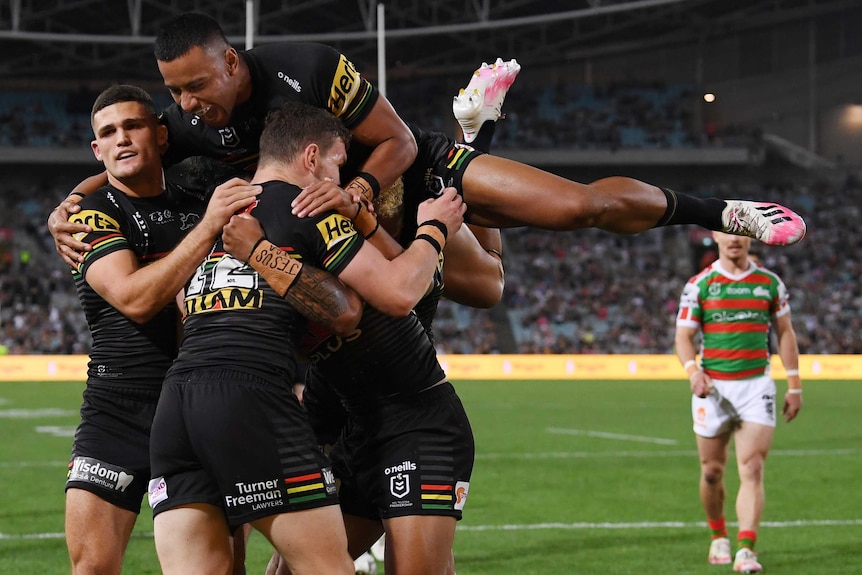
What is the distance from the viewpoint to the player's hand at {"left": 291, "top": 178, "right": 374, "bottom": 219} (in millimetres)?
4320

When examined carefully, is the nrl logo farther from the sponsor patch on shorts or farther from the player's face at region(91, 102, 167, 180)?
the player's face at region(91, 102, 167, 180)

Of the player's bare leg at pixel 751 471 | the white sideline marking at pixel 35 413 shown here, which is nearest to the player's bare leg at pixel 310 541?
the player's bare leg at pixel 751 471

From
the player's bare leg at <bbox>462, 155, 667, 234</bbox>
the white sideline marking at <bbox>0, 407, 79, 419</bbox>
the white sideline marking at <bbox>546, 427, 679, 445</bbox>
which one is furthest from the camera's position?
the white sideline marking at <bbox>0, 407, 79, 419</bbox>

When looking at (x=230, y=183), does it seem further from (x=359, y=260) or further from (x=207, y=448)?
(x=207, y=448)

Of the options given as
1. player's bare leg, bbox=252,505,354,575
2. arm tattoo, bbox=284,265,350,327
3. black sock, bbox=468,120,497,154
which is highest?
black sock, bbox=468,120,497,154

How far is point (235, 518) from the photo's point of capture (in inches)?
165

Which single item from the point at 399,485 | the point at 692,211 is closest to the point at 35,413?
the point at 692,211

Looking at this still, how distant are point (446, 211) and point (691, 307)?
5011 millimetres

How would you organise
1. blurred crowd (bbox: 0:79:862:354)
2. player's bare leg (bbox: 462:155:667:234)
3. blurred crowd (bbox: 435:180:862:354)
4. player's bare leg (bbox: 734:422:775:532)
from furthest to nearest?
blurred crowd (bbox: 0:79:862:354), blurred crowd (bbox: 435:180:862:354), player's bare leg (bbox: 734:422:775:532), player's bare leg (bbox: 462:155:667:234)

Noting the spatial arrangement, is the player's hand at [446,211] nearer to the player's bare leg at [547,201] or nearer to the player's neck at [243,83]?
the player's bare leg at [547,201]

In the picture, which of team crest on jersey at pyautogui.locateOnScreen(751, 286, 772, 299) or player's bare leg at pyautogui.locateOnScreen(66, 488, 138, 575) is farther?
team crest on jersey at pyautogui.locateOnScreen(751, 286, 772, 299)

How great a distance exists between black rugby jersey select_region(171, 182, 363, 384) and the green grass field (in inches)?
163

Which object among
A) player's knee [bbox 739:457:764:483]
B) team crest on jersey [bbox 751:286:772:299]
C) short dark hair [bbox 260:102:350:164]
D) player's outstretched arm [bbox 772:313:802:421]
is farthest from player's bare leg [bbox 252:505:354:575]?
player's outstretched arm [bbox 772:313:802:421]

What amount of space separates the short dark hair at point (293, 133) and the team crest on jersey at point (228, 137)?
0.83m
